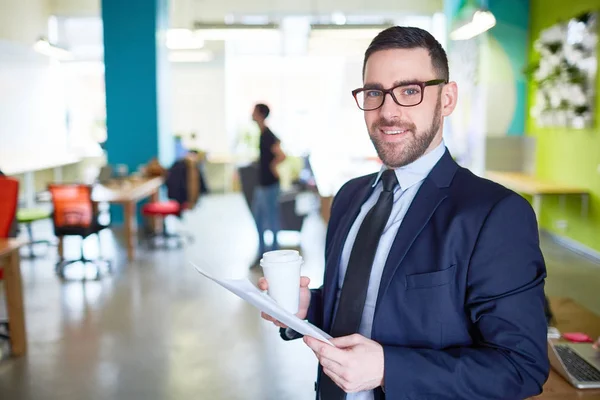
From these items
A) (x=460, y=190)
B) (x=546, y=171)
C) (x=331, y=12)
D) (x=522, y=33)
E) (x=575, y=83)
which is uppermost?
(x=331, y=12)

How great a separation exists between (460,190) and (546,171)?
25.3 ft

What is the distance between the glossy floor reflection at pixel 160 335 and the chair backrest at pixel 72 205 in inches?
22.7

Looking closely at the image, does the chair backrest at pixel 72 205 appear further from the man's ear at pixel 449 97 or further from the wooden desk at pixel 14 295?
the man's ear at pixel 449 97

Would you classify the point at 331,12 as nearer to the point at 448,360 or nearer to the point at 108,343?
the point at 108,343

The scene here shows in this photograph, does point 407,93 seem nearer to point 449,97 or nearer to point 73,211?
point 449,97

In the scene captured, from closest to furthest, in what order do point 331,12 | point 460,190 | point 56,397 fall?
point 460,190 < point 56,397 < point 331,12

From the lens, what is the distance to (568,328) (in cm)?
229

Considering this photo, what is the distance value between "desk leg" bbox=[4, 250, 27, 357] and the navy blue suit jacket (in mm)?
3572

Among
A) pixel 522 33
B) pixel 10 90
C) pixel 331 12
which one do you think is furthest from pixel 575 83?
pixel 10 90

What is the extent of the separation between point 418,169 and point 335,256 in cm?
30

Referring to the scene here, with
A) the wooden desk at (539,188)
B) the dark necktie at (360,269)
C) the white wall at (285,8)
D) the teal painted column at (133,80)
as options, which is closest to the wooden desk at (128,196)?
the teal painted column at (133,80)

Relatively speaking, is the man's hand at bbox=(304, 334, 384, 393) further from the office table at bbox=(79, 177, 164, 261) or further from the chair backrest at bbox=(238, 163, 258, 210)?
the office table at bbox=(79, 177, 164, 261)

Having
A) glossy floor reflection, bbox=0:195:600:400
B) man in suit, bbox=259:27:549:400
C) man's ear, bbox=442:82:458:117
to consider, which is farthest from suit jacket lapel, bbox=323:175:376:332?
glossy floor reflection, bbox=0:195:600:400

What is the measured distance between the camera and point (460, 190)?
1.22m
